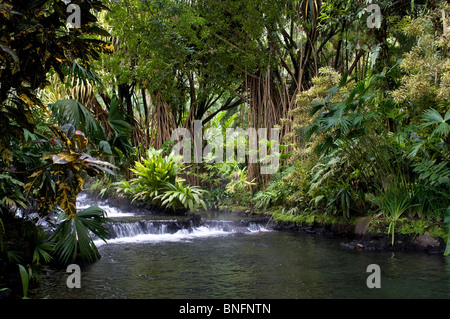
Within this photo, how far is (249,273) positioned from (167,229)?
11.0ft

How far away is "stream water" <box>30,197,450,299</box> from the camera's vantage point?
3.67 metres

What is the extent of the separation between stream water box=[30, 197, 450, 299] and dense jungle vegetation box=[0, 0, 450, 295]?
1.55ft

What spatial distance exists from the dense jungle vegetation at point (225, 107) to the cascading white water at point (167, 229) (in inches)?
21.2

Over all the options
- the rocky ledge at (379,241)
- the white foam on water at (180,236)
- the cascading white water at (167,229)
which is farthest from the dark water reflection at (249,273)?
the cascading white water at (167,229)

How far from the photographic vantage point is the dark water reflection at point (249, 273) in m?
3.66

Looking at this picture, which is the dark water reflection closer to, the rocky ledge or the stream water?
the stream water

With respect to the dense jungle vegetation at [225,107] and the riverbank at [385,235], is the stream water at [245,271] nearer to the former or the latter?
the riverbank at [385,235]

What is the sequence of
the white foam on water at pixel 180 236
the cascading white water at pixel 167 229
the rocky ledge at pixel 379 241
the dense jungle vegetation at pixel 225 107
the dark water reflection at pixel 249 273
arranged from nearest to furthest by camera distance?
1. the dense jungle vegetation at pixel 225 107
2. the dark water reflection at pixel 249 273
3. the rocky ledge at pixel 379 241
4. the white foam on water at pixel 180 236
5. the cascading white water at pixel 167 229

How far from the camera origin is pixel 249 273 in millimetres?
4445

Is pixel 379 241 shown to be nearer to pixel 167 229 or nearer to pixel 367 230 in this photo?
pixel 367 230

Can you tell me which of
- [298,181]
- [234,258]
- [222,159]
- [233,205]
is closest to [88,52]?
[234,258]

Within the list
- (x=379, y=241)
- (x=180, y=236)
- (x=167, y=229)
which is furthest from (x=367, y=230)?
(x=167, y=229)

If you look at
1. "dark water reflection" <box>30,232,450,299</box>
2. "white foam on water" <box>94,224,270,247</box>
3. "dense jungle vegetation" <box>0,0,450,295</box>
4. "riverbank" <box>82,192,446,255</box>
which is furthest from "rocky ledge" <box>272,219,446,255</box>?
"white foam on water" <box>94,224,270,247</box>
